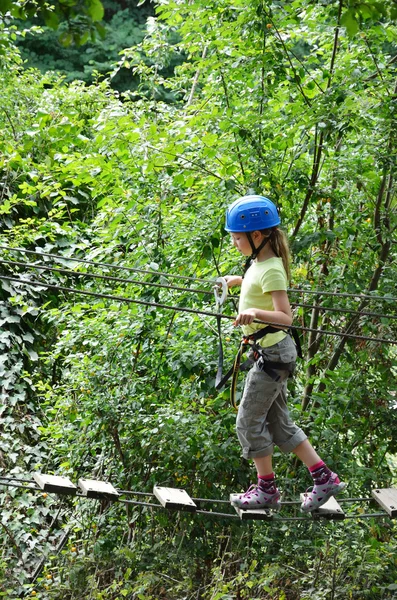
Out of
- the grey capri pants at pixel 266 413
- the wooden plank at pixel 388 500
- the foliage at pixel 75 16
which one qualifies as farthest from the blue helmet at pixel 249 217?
the wooden plank at pixel 388 500

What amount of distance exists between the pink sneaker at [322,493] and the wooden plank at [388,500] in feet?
1.61

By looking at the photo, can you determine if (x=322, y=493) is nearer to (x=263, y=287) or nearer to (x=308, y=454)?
(x=308, y=454)

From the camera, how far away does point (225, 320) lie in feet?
14.8

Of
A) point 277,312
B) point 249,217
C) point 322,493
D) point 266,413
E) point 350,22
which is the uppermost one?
point 350,22

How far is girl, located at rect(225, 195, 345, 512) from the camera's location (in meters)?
2.89

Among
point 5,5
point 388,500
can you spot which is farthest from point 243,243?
point 388,500

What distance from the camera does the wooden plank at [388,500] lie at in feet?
11.5

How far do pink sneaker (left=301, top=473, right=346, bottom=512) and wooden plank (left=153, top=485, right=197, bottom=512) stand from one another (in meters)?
0.42

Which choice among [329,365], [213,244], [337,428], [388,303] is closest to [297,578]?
[337,428]

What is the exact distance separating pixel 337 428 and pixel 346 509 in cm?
A: 51

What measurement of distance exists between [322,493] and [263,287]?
811mm

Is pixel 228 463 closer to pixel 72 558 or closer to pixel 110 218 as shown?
pixel 72 558

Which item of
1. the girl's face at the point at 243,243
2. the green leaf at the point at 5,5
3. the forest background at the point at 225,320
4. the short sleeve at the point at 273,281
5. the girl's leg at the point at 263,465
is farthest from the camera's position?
the forest background at the point at 225,320

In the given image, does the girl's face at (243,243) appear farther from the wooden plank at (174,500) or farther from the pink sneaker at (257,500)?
the wooden plank at (174,500)
